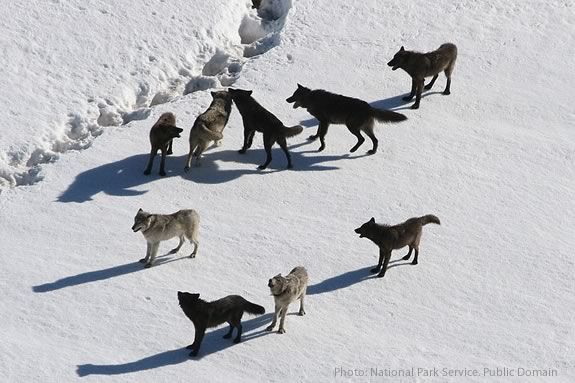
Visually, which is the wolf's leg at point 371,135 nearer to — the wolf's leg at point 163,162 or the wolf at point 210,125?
the wolf at point 210,125

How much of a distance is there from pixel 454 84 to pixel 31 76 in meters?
8.81

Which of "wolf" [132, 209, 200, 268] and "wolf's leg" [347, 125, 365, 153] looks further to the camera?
"wolf's leg" [347, 125, 365, 153]

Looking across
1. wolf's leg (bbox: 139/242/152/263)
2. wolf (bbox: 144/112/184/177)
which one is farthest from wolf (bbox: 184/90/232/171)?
wolf's leg (bbox: 139/242/152/263)

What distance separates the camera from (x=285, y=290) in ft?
55.4

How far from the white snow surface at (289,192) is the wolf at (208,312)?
1.09 ft

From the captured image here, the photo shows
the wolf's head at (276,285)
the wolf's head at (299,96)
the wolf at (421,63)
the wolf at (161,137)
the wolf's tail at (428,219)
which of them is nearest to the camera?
the wolf's head at (276,285)

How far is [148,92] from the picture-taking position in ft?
76.3

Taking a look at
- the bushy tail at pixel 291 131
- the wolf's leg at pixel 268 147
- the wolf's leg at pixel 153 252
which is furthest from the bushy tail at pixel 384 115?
the wolf's leg at pixel 153 252

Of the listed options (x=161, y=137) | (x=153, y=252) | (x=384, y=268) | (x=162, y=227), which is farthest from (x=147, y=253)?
(x=384, y=268)

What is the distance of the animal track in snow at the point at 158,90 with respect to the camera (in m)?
21.0

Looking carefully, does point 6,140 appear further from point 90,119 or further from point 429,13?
point 429,13

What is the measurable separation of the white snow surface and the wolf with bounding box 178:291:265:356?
0.33 metres

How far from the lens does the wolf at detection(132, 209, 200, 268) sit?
1809 cm

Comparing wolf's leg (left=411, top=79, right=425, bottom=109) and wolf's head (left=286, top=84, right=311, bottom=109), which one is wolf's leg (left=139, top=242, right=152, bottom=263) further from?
wolf's leg (left=411, top=79, right=425, bottom=109)
